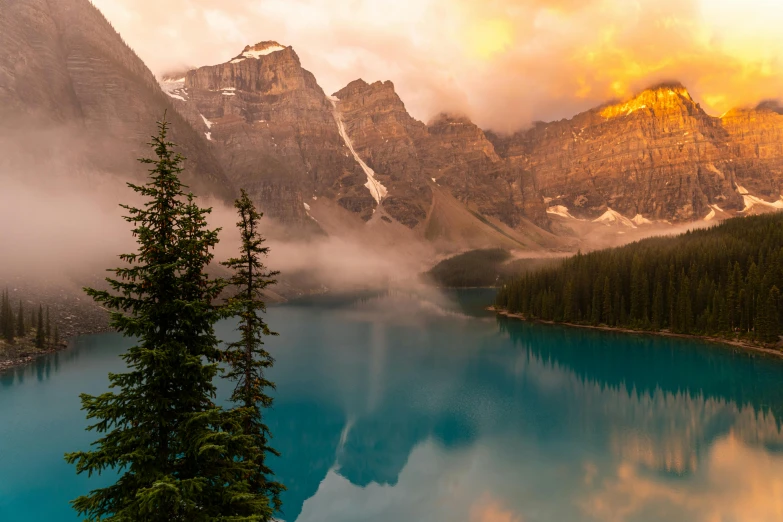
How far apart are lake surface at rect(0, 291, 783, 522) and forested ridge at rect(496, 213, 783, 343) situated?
11560mm

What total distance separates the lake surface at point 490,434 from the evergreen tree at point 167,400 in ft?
80.2

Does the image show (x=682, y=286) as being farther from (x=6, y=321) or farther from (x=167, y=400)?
(x=6, y=321)

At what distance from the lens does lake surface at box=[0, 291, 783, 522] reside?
3184 centimetres

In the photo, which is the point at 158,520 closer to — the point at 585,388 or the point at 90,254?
the point at 585,388

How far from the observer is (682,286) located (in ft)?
333

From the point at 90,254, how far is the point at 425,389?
13584 centimetres

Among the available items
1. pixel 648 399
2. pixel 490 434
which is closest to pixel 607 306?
pixel 648 399

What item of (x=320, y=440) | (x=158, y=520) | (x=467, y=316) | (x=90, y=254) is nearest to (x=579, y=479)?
(x=320, y=440)

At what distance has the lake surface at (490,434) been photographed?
31844 millimetres

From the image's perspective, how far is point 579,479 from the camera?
114 ft

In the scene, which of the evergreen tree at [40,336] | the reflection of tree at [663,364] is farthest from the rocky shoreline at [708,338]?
the evergreen tree at [40,336]

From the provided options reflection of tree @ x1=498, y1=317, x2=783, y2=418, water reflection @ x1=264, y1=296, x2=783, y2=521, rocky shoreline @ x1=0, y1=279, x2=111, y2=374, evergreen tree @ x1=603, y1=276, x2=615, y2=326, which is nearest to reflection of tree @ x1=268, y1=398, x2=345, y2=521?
water reflection @ x1=264, y1=296, x2=783, y2=521

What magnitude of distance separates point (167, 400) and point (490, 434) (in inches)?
1629

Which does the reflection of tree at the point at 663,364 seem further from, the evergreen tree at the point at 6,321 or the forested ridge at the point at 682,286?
the evergreen tree at the point at 6,321
